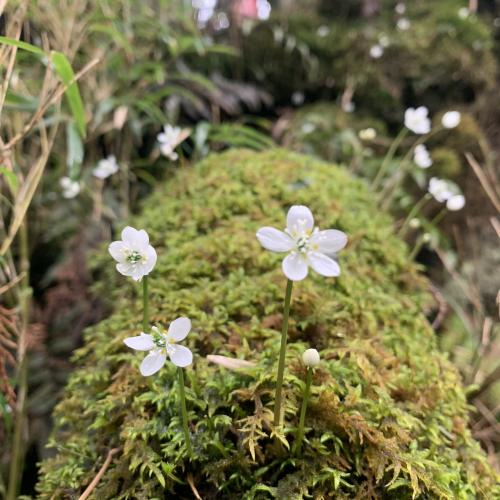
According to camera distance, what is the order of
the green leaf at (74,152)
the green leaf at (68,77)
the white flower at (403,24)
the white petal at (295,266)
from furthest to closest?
the white flower at (403,24) < the green leaf at (74,152) < the green leaf at (68,77) < the white petal at (295,266)

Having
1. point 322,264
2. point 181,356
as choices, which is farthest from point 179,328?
point 322,264

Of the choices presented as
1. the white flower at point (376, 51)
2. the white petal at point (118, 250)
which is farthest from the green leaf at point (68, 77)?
the white flower at point (376, 51)

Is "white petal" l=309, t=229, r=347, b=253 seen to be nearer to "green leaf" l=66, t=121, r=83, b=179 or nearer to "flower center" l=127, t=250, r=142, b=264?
"flower center" l=127, t=250, r=142, b=264

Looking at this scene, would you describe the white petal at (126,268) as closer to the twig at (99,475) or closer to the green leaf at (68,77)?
the twig at (99,475)

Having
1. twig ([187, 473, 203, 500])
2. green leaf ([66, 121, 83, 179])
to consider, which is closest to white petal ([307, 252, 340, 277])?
twig ([187, 473, 203, 500])

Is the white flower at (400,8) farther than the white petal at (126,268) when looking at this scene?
Yes

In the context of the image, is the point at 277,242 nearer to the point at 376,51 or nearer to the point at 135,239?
the point at 135,239

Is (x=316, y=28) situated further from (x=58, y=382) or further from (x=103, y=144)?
(x=58, y=382)
